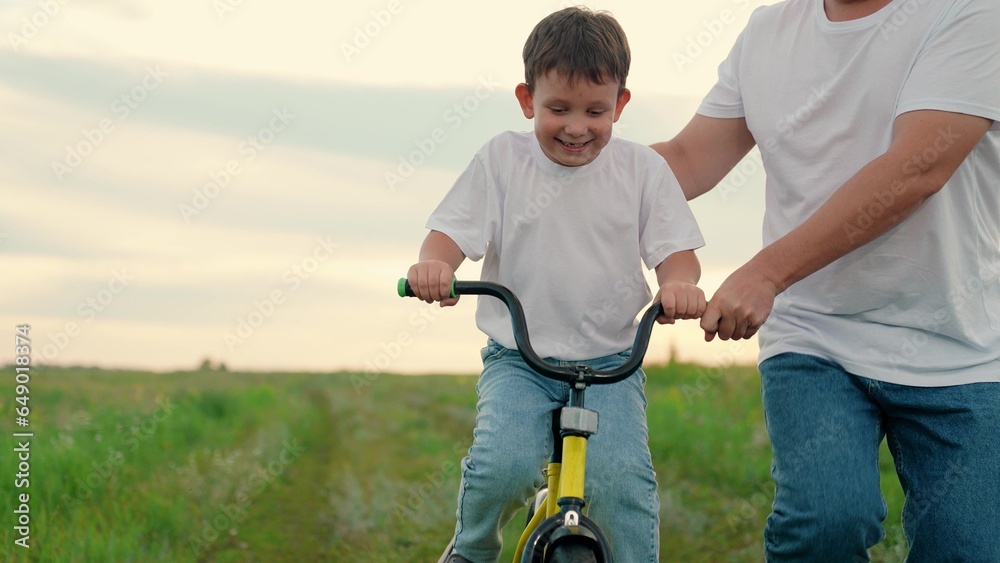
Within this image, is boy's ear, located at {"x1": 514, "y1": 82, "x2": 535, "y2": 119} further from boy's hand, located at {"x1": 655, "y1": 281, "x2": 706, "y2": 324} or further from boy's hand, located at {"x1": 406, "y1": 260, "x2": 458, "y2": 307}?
boy's hand, located at {"x1": 655, "y1": 281, "x2": 706, "y2": 324}

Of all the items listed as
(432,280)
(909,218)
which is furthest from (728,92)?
(432,280)

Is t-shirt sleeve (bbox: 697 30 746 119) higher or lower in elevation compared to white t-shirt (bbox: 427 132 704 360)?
higher

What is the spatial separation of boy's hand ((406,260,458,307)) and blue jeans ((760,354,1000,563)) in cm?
121

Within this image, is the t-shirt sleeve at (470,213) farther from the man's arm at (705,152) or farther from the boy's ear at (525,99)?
the man's arm at (705,152)

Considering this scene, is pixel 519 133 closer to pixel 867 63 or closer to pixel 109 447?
pixel 867 63

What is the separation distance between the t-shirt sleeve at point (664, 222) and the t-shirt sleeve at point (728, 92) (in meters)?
0.52

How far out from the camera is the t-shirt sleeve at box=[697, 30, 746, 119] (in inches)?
158

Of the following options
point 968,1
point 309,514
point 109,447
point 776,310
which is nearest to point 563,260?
point 776,310

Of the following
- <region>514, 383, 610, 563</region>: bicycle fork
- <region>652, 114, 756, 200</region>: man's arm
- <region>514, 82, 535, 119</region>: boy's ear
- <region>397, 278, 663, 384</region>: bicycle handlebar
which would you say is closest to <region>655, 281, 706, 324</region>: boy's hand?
<region>397, 278, 663, 384</region>: bicycle handlebar

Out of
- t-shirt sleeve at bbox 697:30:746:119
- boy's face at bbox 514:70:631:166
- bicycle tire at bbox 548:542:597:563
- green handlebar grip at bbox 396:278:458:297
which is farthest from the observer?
t-shirt sleeve at bbox 697:30:746:119

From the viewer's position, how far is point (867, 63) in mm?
3498

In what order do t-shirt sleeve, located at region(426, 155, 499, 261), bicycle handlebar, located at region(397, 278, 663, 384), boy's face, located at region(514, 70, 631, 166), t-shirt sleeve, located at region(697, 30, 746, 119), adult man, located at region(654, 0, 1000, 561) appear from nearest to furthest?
bicycle handlebar, located at region(397, 278, 663, 384) < adult man, located at region(654, 0, 1000, 561) < boy's face, located at region(514, 70, 631, 166) < t-shirt sleeve, located at region(426, 155, 499, 261) < t-shirt sleeve, located at region(697, 30, 746, 119)

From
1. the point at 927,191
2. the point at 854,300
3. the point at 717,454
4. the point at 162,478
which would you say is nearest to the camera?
the point at 927,191

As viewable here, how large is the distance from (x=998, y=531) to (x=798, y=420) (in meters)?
0.67
